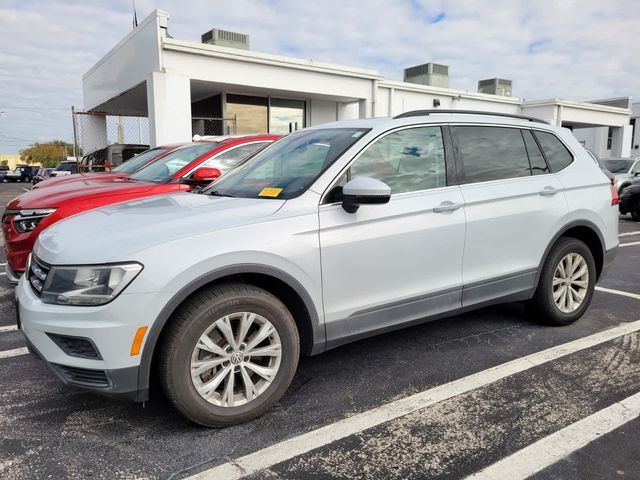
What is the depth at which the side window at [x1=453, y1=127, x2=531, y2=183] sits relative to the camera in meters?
3.74

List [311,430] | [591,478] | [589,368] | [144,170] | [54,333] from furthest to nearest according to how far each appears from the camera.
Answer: [144,170] < [589,368] < [311,430] < [54,333] < [591,478]

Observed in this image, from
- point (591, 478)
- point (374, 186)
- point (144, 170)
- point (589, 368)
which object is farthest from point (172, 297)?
point (144, 170)

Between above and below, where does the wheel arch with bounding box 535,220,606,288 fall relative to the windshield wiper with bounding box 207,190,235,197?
below

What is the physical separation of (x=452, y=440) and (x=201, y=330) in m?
1.41

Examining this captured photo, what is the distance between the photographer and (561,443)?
2.60 meters

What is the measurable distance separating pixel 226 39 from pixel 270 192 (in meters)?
12.8

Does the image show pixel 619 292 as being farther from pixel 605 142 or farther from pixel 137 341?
pixel 605 142

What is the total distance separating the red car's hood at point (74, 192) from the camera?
484 cm

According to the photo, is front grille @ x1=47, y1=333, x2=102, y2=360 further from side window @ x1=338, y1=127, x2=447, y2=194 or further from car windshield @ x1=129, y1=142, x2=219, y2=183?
car windshield @ x1=129, y1=142, x2=219, y2=183

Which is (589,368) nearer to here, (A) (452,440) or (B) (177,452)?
(A) (452,440)

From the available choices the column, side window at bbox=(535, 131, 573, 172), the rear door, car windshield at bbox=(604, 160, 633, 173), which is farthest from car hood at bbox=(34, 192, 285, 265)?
car windshield at bbox=(604, 160, 633, 173)

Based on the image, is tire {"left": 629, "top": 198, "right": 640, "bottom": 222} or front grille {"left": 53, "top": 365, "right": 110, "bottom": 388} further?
tire {"left": 629, "top": 198, "right": 640, "bottom": 222}

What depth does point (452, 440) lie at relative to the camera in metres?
2.63

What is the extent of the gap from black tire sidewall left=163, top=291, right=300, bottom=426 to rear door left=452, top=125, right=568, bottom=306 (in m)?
1.45
